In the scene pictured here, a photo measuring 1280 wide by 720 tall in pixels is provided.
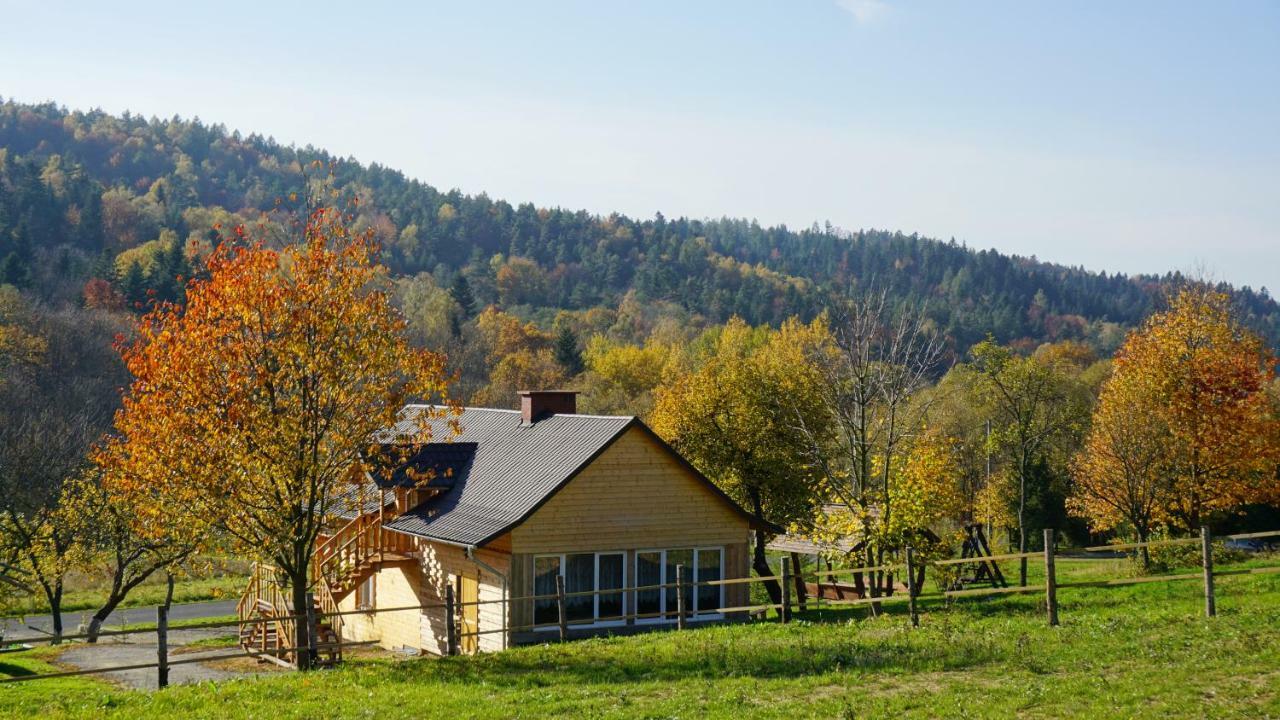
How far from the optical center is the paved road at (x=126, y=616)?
124ft

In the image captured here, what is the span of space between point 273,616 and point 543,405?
957 centimetres

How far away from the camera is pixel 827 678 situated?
17109 mm

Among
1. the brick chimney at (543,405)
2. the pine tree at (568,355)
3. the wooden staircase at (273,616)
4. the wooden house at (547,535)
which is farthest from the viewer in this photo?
the pine tree at (568,355)

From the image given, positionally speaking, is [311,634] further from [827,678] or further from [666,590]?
[666,590]

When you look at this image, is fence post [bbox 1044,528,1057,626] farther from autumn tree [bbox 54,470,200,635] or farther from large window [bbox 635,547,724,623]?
autumn tree [bbox 54,470,200,635]

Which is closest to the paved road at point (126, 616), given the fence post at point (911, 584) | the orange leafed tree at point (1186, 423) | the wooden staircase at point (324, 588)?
the wooden staircase at point (324, 588)

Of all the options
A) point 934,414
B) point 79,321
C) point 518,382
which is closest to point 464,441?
point 934,414

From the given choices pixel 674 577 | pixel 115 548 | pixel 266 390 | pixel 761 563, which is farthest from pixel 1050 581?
pixel 115 548

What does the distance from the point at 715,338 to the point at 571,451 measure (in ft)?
267

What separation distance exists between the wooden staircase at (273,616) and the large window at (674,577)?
8.16 metres

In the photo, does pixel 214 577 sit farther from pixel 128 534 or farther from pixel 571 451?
pixel 571 451

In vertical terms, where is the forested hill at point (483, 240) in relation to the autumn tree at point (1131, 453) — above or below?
above

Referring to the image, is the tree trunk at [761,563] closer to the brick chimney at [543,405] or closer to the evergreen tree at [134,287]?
the brick chimney at [543,405]

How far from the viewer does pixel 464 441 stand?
3409cm
